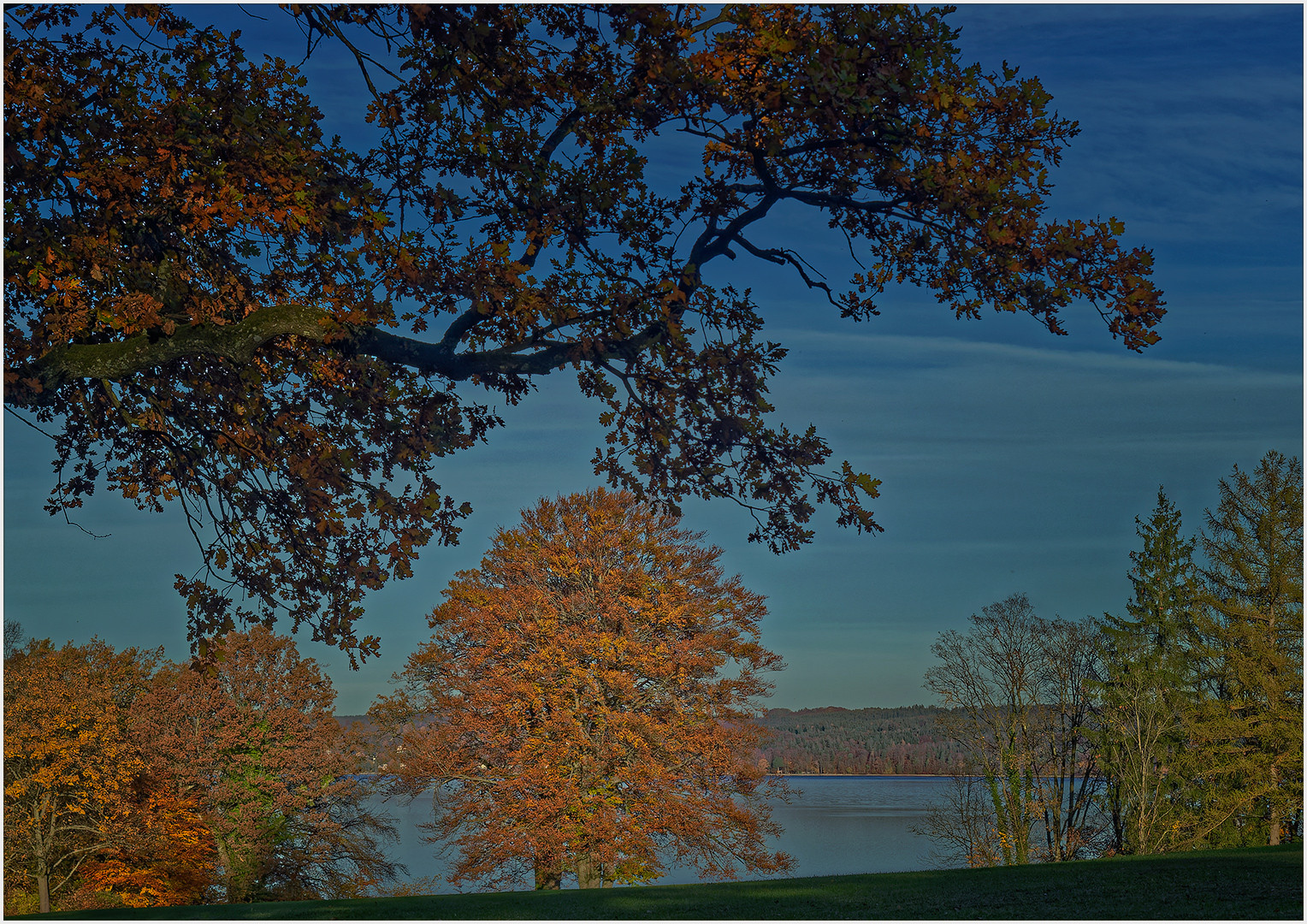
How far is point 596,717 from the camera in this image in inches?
881

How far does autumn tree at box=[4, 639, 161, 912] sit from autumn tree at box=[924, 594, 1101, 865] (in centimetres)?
2579

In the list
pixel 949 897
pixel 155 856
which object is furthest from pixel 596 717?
pixel 155 856

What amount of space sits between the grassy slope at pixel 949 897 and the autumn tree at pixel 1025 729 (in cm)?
1723

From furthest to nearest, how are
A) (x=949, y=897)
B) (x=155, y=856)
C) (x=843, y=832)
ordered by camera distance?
1. (x=843, y=832)
2. (x=155, y=856)
3. (x=949, y=897)

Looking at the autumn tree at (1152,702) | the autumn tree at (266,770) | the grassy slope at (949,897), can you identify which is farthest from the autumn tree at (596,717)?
the autumn tree at (1152,702)

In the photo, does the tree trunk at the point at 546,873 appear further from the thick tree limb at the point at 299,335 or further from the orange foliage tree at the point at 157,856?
the thick tree limb at the point at 299,335

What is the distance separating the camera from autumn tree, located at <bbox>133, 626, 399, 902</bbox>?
32.2 m

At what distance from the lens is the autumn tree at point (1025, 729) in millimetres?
32156

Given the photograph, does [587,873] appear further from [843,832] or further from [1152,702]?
[843,832]

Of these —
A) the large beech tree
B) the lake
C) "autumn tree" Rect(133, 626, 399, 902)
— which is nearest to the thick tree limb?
the large beech tree

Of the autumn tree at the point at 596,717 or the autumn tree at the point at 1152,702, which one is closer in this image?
the autumn tree at the point at 596,717

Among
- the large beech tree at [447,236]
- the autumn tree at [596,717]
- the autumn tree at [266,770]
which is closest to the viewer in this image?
the large beech tree at [447,236]

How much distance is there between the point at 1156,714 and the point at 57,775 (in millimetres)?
33393

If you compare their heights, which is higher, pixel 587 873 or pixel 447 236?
pixel 447 236
